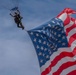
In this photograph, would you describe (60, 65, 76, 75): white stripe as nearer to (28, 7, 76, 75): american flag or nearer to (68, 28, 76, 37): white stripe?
(28, 7, 76, 75): american flag

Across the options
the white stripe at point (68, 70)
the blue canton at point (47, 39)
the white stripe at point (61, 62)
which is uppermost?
the blue canton at point (47, 39)

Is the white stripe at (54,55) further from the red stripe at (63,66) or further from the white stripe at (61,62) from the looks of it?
the red stripe at (63,66)

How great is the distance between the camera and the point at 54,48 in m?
38.4

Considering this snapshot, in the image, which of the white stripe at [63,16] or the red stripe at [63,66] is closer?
the red stripe at [63,66]

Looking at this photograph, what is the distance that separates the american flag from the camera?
3794 centimetres

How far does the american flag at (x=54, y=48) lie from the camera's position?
37938mm

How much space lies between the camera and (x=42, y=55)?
124ft

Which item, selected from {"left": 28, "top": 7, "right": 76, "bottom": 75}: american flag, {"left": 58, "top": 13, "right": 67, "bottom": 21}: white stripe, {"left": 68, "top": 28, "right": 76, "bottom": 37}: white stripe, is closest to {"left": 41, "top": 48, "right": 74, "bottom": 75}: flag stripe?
Answer: {"left": 28, "top": 7, "right": 76, "bottom": 75}: american flag

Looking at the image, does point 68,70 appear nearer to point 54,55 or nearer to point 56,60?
point 56,60

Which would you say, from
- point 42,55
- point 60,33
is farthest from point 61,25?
point 42,55

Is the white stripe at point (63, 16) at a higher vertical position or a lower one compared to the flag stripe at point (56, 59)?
higher

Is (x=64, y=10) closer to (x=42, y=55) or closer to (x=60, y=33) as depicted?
(x=60, y=33)

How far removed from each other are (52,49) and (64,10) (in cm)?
404

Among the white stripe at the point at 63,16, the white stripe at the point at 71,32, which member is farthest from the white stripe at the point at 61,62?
the white stripe at the point at 63,16
